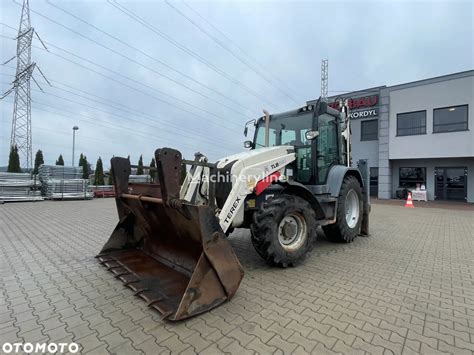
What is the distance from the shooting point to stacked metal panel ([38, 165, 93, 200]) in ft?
50.5

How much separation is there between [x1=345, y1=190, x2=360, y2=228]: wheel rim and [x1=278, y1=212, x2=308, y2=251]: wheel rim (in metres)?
2.38

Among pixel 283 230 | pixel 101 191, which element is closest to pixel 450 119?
pixel 283 230

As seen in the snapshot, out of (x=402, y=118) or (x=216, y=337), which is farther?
(x=402, y=118)

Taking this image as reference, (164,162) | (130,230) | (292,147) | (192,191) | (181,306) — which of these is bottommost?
(181,306)

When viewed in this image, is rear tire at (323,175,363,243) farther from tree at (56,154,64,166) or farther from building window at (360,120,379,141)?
tree at (56,154,64,166)

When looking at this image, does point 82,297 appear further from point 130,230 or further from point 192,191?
point 192,191

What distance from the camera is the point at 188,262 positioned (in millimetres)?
3453

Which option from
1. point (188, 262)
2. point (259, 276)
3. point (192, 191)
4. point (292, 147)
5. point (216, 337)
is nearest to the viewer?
point (216, 337)

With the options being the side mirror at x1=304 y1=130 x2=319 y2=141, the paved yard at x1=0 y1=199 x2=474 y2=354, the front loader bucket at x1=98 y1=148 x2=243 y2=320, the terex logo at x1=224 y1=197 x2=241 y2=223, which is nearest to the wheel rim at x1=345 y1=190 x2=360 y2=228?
the paved yard at x1=0 y1=199 x2=474 y2=354

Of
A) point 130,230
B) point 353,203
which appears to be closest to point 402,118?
point 353,203

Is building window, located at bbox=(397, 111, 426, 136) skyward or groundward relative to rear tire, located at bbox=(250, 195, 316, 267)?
skyward

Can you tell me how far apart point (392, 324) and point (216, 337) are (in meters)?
1.74

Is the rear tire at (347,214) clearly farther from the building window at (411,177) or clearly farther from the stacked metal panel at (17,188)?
the stacked metal panel at (17,188)

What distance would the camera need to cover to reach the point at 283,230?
4.02 metres
